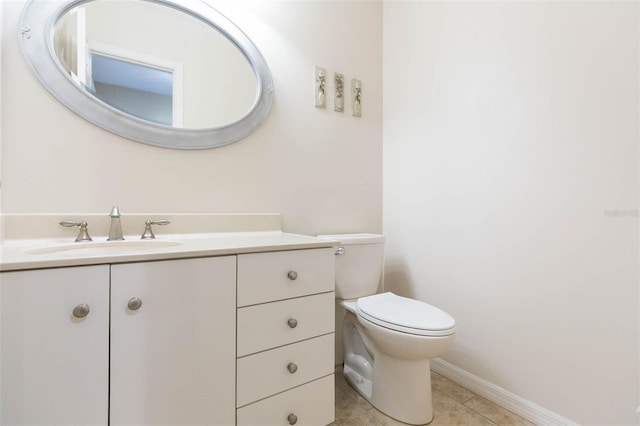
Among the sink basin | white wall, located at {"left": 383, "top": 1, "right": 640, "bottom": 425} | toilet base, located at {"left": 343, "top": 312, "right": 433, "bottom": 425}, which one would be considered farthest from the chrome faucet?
white wall, located at {"left": 383, "top": 1, "right": 640, "bottom": 425}

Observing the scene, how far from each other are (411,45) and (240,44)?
1024 millimetres

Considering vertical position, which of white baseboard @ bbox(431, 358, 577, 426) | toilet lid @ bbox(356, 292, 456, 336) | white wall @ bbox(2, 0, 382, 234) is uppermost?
white wall @ bbox(2, 0, 382, 234)

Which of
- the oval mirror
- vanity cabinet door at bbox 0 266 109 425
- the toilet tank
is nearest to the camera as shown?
vanity cabinet door at bbox 0 266 109 425

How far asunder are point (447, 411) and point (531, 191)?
1.04 m

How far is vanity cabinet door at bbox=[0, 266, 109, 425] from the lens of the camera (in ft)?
2.00

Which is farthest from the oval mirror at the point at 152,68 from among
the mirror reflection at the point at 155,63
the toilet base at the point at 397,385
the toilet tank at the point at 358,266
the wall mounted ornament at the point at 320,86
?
the toilet base at the point at 397,385

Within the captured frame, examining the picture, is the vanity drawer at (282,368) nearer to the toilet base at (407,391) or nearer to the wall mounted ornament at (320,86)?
the toilet base at (407,391)

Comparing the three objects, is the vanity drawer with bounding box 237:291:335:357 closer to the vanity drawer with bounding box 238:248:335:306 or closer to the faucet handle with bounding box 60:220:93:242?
the vanity drawer with bounding box 238:248:335:306

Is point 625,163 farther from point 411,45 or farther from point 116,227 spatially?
point 116,227

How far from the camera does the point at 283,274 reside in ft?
3.19

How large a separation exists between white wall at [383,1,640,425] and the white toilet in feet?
1.14

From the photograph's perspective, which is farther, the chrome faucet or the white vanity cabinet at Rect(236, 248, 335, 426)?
the chrome faucet

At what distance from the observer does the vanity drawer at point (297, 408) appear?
906 millimetres

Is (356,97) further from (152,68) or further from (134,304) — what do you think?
(134,304)
